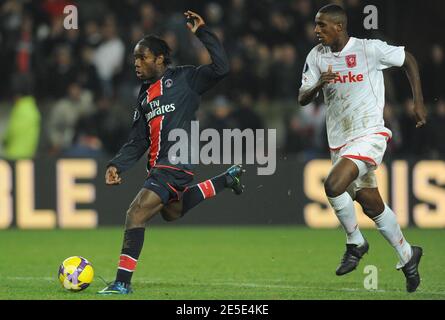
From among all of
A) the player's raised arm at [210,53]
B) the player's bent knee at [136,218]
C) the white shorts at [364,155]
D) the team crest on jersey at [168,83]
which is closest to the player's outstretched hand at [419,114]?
the white shorts at [364,155]

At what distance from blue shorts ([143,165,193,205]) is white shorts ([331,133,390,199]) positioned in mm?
1321

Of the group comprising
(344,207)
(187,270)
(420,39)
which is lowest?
(187,270)

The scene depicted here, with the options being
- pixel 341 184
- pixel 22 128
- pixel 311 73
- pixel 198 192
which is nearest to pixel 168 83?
pixel 198 192

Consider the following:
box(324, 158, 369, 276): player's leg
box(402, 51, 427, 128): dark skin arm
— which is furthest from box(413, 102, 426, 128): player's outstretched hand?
box(324, 158, 369, 276): player's leg

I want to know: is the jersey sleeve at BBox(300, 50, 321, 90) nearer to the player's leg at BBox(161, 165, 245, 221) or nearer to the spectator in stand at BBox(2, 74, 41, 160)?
the player's leg at BBox(161, 165, 245, 221)

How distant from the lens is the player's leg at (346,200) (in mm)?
8867

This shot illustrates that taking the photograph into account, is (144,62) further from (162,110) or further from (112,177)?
(112,177)

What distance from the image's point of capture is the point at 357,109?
9227 millimetres

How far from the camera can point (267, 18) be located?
17906 millimetres

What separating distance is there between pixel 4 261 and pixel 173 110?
3585mm

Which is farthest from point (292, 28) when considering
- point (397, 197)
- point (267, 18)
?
point (397, 197)

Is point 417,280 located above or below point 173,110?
below
